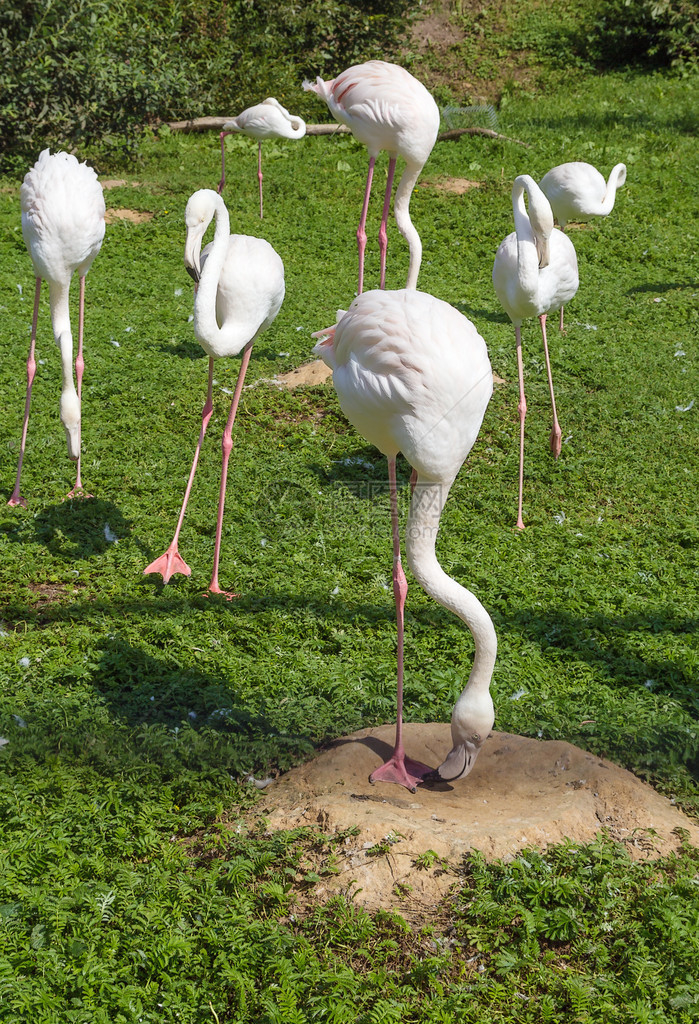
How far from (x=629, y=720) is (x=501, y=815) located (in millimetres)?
905

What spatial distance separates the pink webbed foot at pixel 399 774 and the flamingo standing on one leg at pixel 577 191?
5466 millimetres

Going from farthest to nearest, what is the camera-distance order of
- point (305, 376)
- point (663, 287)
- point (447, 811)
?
point (663, 287)
point (305, 376)
point (447, 811)

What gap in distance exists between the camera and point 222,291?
15.5 ft

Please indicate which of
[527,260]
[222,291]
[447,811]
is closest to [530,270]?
[527,260]

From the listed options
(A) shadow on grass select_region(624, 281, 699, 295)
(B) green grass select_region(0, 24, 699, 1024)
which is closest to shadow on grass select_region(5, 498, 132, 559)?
(B) green grass select_region(0, 24, 699, 1024)

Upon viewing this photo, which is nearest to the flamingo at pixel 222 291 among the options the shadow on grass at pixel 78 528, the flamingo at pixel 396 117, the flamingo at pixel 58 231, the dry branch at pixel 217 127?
the shadow on grass at pixel 78 528

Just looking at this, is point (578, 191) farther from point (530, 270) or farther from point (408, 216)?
point (530, 270)

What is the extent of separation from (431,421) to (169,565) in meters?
1.84

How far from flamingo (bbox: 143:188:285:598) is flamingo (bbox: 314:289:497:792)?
1172mm

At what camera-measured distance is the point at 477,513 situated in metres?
5.52

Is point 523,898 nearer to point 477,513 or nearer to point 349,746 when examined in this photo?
point 349,746

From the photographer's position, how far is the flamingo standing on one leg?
8078 millimetres

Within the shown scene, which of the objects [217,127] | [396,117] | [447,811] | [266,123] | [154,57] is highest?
[396,117]

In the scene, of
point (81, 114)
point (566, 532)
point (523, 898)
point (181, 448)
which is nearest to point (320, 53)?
point (81, 114)
